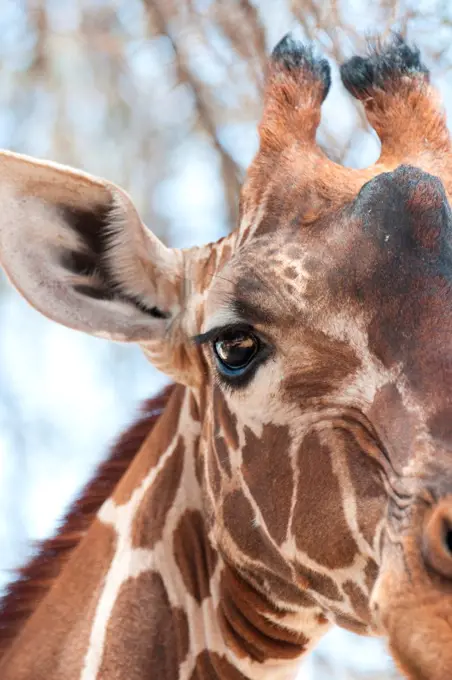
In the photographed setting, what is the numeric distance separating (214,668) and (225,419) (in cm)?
95

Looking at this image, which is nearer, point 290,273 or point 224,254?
point 290,273

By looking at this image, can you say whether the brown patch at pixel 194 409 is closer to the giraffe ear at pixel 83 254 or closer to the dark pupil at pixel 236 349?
the giraffe ear at pixel 83 254

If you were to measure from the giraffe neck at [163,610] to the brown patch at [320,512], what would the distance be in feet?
1.62

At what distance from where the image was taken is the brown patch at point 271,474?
2.98 m

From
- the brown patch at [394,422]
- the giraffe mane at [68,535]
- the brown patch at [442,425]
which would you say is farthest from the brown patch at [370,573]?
the giraffe mane at [68,535]

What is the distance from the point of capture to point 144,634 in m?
3.38

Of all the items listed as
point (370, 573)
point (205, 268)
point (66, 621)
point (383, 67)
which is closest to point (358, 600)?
point (370, 573)

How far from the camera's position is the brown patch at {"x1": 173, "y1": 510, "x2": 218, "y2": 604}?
11.4 ft

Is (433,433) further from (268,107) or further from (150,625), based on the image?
(268,107)

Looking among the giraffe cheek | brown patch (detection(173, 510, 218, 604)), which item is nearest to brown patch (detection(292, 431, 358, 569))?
the giraffe cheek

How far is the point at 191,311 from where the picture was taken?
3535 millimetres

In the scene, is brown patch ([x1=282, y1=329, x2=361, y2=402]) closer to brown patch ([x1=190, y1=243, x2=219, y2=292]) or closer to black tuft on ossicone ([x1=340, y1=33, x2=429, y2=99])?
brown patch ([x1=190, y1=243, x2=219, y2=292])

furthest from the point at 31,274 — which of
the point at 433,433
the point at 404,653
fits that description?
A: the point at 404,653

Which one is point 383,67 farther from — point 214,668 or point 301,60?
point 214,668
